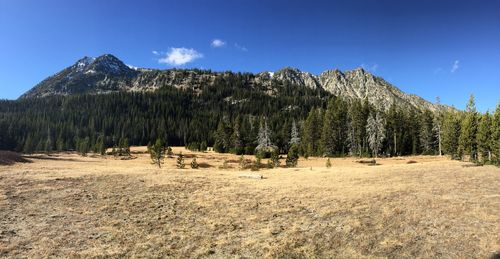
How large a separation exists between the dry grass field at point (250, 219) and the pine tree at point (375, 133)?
62.3 m

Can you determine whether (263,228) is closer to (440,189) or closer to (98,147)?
(440,189)

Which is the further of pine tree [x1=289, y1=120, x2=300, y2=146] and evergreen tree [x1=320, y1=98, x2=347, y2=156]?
pine tree [x1=289, y1=120, x2=300, y2=146]

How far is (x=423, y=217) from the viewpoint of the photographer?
18.4 metres

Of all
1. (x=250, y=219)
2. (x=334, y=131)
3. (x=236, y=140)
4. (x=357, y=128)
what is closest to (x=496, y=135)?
(x=357, y=128)

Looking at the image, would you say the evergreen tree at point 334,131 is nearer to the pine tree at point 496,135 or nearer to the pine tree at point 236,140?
the pine tree at point 236,140

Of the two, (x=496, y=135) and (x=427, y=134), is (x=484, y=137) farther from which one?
(x=427, y=134)

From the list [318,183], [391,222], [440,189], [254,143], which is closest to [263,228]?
[391,222]

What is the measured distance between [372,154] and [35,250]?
90553mm

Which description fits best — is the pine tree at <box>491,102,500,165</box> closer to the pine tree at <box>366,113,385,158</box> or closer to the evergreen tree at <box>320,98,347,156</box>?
the pine tree at <box>366,113,385,158</box>

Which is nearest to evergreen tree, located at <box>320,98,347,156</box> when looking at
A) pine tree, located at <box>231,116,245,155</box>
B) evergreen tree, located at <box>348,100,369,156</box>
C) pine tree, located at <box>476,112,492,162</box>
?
evergreen tree, located at <box>348,100,369,156</box>

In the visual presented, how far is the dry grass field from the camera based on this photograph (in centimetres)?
1387

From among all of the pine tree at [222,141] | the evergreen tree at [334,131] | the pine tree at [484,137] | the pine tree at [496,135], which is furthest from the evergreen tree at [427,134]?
the pine tree at [222,141]

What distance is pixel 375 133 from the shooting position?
93125mm

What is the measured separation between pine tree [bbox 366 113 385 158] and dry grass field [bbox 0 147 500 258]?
204 ft
